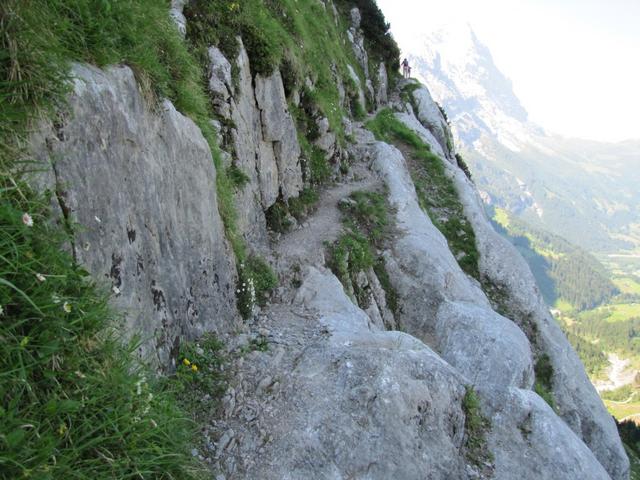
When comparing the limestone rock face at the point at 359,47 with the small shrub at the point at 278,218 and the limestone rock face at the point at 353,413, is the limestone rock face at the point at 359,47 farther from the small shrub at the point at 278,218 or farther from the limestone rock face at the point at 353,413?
the limestone rock face at the point at 353,413

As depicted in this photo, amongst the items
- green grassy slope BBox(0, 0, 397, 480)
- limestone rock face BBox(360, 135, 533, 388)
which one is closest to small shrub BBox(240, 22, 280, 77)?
green grassy slope BBox(0, 0, 397, 480)

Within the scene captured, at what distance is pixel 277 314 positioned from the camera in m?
9.65

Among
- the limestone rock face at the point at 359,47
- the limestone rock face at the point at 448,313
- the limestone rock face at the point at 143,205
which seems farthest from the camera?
the limestone rock face at the point at 359,47

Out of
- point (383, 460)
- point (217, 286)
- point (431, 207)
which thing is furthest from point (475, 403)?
point (431, 207)

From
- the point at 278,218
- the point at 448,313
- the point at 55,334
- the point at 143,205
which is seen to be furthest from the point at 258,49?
the point at 55,334

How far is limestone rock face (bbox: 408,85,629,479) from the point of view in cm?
1684

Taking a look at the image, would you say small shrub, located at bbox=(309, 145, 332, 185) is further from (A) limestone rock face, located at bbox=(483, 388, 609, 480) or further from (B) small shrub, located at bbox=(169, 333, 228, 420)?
(B) small shrub, located at bbox=(169, 333, 228, 420)

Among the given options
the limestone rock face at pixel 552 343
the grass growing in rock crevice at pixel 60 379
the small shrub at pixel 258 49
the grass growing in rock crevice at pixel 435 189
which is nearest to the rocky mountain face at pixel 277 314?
the small shrub at pixel 258 49

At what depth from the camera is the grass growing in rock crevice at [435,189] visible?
21.6m

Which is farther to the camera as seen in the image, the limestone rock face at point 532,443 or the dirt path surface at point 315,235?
the dirt path surface at point 315,235

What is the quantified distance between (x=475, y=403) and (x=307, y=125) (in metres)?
12.8

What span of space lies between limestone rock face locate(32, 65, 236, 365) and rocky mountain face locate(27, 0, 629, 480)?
3 centimetres

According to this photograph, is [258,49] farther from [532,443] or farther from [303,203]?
[532,443]

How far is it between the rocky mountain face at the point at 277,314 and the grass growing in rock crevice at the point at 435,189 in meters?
6.60
